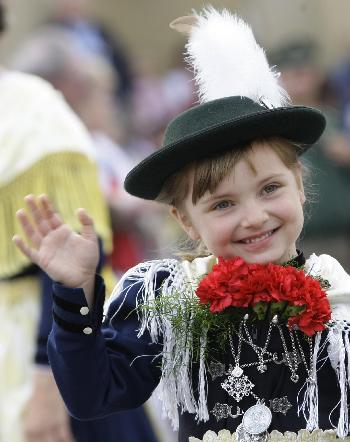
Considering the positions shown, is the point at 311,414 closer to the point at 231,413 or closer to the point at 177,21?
the point at 231,413

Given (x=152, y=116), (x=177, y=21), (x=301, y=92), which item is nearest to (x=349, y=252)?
(x=301, y=92)

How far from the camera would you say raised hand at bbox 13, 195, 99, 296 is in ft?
10.3

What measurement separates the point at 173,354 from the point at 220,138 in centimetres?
58

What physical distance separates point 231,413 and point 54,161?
5.17ft

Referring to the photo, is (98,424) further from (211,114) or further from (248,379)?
(211,114)

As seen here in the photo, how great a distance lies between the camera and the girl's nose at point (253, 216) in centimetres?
310

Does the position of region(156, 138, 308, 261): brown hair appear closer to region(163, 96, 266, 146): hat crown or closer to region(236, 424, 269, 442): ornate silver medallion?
region(163, 96, 266, 146): hat crown

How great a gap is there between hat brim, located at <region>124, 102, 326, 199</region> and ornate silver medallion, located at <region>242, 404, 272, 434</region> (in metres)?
0.66

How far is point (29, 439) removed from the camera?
13.9ft

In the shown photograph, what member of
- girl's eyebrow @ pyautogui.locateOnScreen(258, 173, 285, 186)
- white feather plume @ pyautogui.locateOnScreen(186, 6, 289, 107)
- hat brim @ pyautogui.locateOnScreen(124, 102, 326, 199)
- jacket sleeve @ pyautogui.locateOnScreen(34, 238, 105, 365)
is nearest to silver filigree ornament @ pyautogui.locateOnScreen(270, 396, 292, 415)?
girl's eyebrow @ pyautogui.locateOnScreen(258, 173, 285, 186)

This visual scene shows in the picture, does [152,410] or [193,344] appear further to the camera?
[152,410]

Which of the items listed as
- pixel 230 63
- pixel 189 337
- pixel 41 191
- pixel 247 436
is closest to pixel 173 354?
pixel 189 337

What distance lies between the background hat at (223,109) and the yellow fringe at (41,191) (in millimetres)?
1060

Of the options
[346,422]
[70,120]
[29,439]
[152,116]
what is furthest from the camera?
[152,116]
